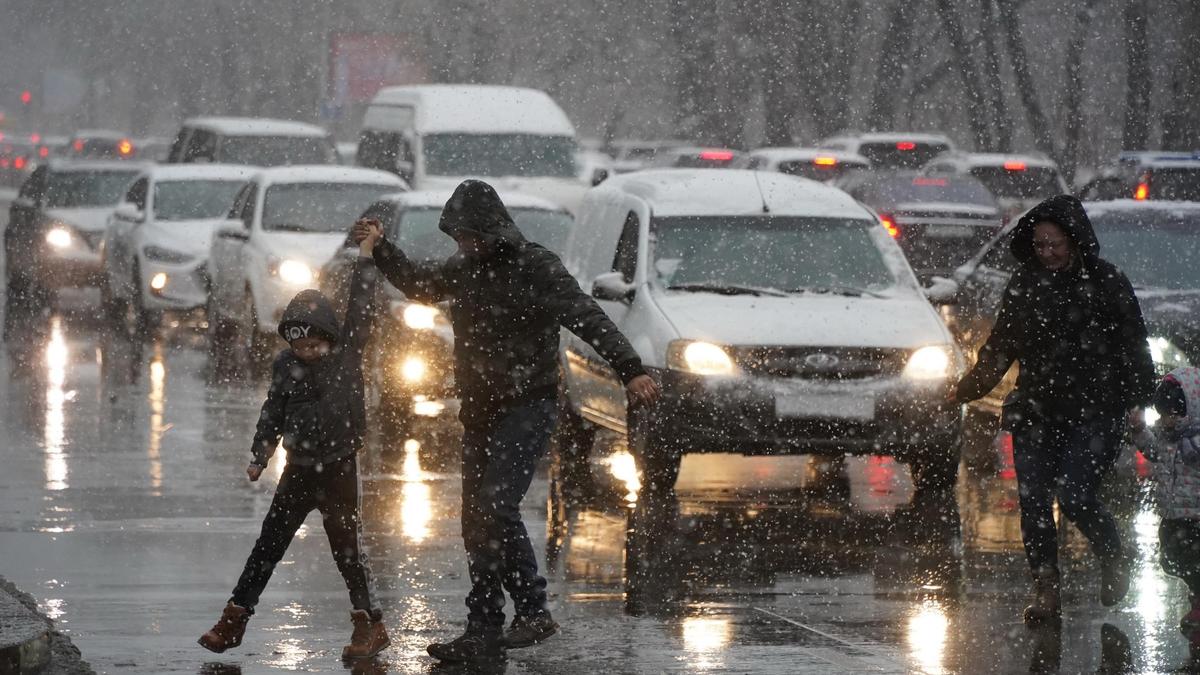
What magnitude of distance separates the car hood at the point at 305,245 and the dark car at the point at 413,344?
1.82m

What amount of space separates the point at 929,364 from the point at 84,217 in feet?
52.0

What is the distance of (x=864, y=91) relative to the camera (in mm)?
52938

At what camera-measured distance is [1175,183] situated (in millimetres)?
22922

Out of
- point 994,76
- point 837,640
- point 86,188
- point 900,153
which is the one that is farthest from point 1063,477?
point 994,76

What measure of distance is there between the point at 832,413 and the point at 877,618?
2.94m

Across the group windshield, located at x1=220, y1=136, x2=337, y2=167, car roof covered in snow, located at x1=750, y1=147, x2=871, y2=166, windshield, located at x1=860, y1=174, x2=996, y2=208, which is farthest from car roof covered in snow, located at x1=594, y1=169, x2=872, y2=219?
windshield, located at x1=220, y1=136, x2=337, y2=167

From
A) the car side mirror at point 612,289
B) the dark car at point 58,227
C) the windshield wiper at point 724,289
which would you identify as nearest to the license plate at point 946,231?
the dark car at point 58,227

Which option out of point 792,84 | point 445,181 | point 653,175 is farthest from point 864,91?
point 653,175

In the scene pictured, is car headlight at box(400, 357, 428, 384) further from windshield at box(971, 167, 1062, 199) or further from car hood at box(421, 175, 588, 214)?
windshield at box(971, 167, 1062, 199)

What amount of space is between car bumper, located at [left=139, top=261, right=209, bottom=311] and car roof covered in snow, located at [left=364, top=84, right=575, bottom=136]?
573 cm

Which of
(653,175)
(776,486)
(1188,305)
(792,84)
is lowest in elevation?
(776,486)

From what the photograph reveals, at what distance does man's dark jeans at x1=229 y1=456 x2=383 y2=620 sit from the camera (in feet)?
24.6

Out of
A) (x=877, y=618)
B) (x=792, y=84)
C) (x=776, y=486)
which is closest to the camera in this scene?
(x=877, y=618)

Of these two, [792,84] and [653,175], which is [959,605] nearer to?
[653,175]
